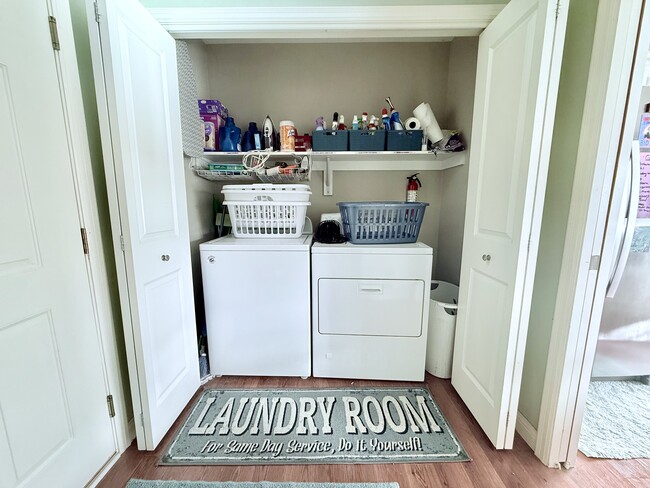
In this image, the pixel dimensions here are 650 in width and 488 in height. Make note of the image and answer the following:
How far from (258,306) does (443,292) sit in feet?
4.52

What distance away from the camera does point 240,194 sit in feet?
5.59

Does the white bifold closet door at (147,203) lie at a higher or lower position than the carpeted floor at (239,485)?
higher

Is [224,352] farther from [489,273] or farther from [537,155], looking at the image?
[537,155]

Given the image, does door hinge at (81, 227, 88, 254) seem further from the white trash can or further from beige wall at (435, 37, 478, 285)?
beige wall at (435, 37, 478, 285)

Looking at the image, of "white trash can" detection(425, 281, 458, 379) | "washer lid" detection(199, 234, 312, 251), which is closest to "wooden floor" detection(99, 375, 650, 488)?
"white trash can" detection(425, 281, 458, 379)

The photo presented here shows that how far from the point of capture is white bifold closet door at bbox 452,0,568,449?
1.00 m

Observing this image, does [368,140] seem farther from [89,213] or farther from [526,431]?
[526,431]

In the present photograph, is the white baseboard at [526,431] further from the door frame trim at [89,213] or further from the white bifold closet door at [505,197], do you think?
the door frame trim at [89,213]

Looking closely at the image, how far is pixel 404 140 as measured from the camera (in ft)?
5.64

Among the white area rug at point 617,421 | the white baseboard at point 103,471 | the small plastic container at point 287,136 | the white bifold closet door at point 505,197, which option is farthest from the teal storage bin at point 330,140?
the white area rug at point 617,421

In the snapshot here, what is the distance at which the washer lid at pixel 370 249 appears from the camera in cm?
154

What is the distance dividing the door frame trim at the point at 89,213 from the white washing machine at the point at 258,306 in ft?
1.72

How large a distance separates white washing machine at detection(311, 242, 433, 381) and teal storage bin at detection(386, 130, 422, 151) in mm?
647

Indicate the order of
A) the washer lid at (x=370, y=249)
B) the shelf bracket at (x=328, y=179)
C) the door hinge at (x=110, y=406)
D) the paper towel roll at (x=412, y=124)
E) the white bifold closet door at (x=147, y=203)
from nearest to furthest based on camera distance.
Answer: the white bifold closet door at (x=147, y=203) < the door hinge at (x=110, y=406) < the washer lid at (x=370, y=249) < the paper towel roll at (x=412, y=124) < the shelf bracket at (x=328, y=179)
